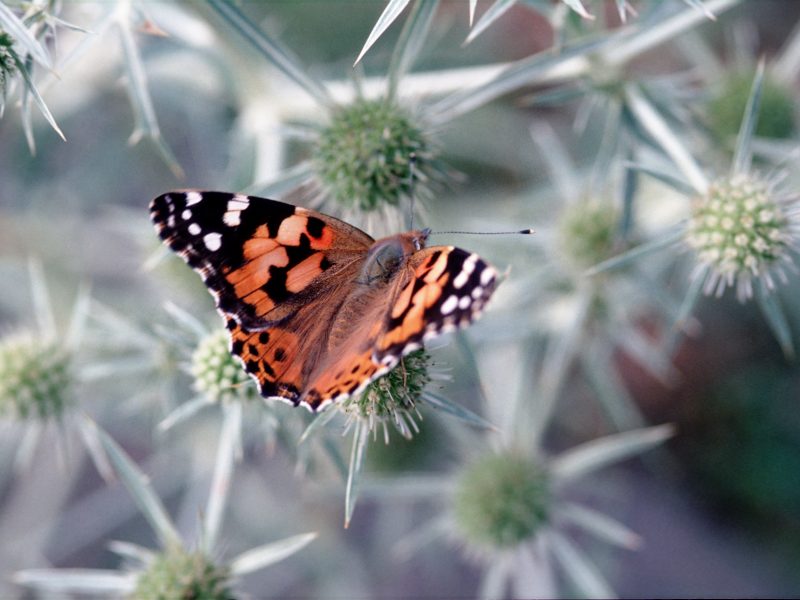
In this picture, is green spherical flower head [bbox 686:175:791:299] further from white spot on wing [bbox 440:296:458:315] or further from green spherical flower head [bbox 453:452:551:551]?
green spherical flower head [bbox 453:452:551:551]

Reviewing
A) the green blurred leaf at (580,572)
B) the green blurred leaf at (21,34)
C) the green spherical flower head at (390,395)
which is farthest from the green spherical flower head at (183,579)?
the green blurred leaf at (21,34)

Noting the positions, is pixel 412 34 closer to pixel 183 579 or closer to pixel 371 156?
pixel 371 156

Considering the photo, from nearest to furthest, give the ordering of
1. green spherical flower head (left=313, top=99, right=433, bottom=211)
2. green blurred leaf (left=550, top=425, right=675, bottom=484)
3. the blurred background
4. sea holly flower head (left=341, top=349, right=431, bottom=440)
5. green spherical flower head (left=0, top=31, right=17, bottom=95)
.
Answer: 1. green spherical flower head (left=0, top=31, right=17, bottom=95)
2. sea holly flower head (left=341, top=349, right=431, bottom=440)
3. green spherical flower head (left=313, top=99, right=433, bottom=211)
4. green blurred leaf (left=550, top=425, right=675, bottom=484)
5. the blurred background

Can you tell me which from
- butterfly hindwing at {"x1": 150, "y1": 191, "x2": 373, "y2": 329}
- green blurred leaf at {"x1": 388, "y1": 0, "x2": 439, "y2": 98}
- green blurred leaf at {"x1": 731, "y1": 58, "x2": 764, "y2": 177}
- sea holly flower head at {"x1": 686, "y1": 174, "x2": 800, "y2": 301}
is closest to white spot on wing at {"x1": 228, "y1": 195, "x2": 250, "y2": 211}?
butterfly hindwing at {"x1": 150, "y1": 191, "x2": 373, "y2": 329}

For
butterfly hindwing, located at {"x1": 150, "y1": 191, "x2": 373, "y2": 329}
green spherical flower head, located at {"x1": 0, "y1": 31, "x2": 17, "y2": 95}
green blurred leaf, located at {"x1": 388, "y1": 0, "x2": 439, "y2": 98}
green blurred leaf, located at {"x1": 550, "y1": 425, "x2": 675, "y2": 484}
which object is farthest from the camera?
green blurred leaf, located at {"x1": 550, "y1": 425, "x2": 675, "y2": 484}

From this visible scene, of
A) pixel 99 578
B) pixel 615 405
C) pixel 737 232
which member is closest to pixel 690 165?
pixel 737 232

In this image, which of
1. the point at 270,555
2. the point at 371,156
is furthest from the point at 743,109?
the point at 270,555

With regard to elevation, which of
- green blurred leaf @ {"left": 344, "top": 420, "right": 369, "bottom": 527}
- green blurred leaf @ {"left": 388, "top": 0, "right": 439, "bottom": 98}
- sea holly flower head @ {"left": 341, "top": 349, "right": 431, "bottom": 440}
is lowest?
green blurred leaf @ {"left": 344, "top": 420, "right": 369, "bottom": 527}

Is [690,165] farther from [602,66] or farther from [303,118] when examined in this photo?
[303,118]
